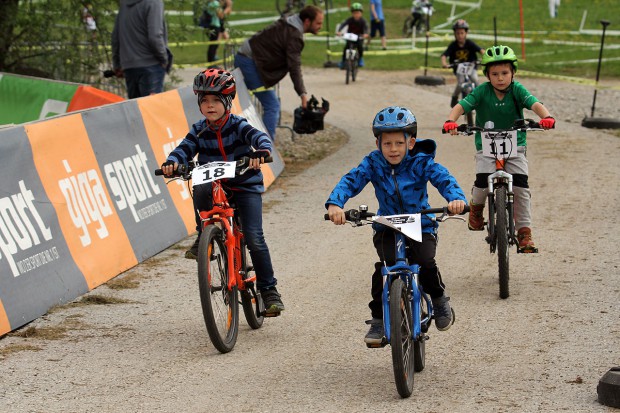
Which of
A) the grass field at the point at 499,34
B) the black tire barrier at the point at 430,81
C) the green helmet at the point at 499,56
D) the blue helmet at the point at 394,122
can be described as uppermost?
the blue helmet at the point at 394,122

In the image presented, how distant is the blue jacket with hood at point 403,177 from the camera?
23.8 ft

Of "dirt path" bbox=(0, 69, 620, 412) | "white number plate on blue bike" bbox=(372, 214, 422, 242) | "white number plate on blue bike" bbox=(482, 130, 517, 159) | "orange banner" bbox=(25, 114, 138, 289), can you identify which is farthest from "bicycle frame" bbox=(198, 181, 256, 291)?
"white number plate on blue bike" bbox=(482, 130, 517, 159)

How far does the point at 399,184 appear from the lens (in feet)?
23.9

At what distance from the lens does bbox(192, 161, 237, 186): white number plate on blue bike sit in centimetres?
794

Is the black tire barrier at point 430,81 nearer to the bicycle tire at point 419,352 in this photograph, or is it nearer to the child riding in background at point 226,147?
the child riding in background at point 226,147

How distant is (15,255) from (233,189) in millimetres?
1755

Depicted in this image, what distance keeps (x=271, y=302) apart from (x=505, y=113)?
295 centimetres

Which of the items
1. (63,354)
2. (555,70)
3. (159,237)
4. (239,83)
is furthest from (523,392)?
(555,70)

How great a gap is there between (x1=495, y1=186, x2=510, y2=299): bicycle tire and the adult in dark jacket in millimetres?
6089

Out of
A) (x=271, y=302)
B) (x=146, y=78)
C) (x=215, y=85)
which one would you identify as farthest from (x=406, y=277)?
(x=146, y=78)

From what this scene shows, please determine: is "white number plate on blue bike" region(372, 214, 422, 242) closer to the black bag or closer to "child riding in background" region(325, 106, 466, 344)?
"child riding in background" region(325, 106, 466, 344)

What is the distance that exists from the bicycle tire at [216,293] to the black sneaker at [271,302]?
14.9 inches

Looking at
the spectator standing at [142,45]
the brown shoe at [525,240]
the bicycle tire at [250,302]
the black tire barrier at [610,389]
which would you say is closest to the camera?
the black tire barrier at [610,389]

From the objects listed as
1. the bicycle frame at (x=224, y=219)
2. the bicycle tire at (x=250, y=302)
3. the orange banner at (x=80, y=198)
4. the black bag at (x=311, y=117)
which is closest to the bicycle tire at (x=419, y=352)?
the bicycle frame at (x=224, y=219)
